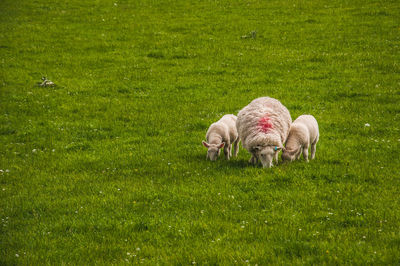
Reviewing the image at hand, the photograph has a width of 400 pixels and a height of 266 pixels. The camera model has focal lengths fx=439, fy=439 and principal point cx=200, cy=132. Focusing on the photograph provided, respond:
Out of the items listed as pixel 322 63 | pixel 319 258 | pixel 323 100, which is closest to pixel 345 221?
pixel 319 258

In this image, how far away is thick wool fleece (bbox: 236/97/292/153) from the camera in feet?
35.6

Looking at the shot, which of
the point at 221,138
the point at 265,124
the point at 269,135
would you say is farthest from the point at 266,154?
the point at 221,138

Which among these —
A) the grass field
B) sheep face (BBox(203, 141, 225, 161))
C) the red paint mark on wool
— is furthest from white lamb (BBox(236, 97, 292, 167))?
sheep face (BBox(203, 141, 225, 161))

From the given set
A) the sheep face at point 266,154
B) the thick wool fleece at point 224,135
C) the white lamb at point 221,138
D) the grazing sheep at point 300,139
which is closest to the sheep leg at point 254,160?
the sheep face at point 266,154

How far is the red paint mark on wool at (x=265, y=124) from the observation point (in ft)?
36.2

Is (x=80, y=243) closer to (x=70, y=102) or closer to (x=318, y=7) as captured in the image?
(x=70, y=102)

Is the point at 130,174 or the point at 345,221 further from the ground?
the point at 345,221

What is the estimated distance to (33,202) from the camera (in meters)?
9.86

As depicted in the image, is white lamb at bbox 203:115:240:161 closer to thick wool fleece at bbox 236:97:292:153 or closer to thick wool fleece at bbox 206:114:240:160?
thick wool fleece at bbox 206:114:240:160

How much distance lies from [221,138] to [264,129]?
1.91 metres

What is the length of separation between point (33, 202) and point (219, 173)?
4.35 metres

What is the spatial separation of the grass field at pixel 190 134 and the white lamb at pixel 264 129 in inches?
24.7

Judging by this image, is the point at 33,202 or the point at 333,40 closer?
the point at 33,202

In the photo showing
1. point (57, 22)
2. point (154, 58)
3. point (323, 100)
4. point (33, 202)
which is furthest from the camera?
point (57, 22)
